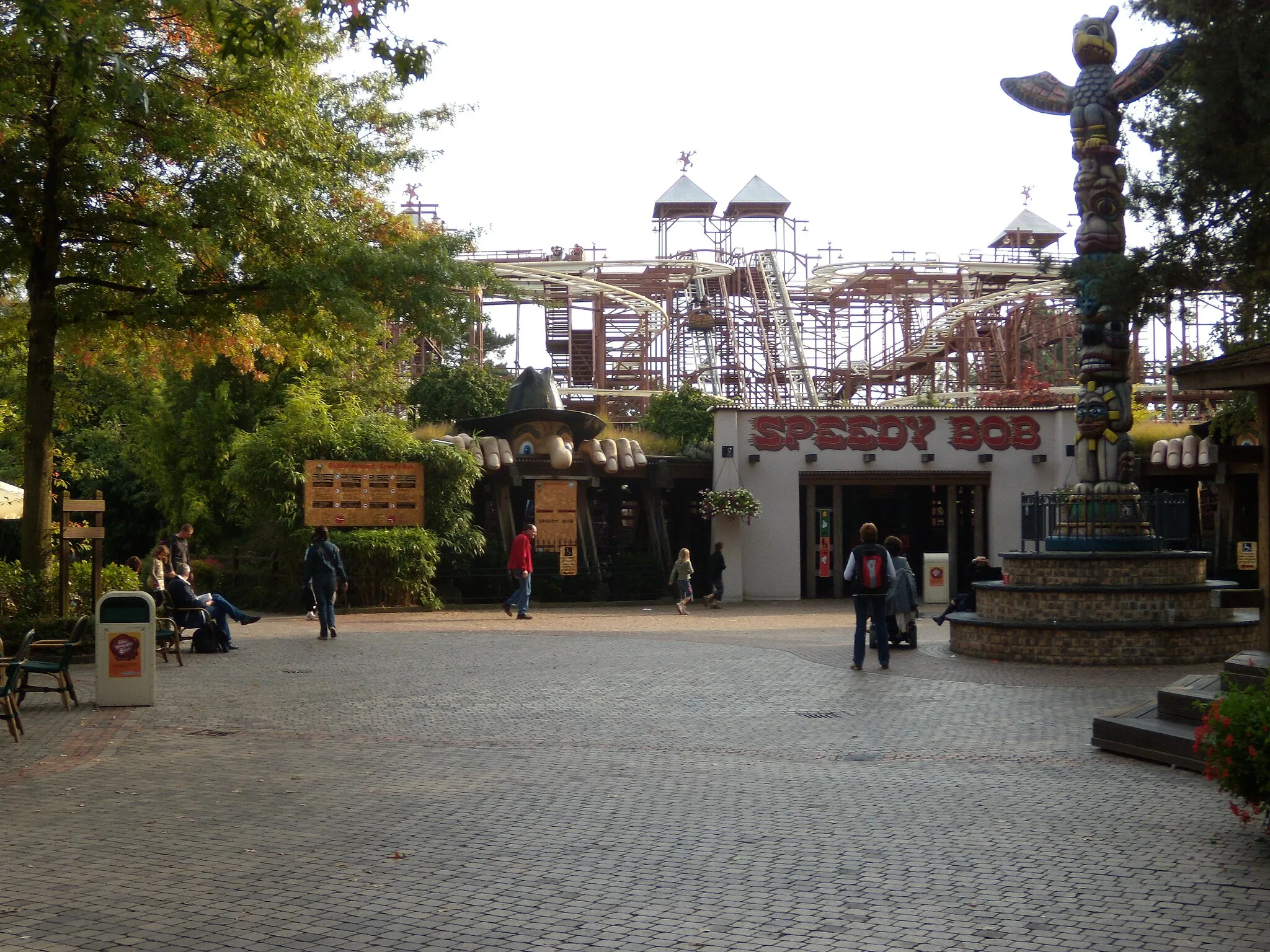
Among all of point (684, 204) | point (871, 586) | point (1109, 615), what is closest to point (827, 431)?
point (1109, 615)

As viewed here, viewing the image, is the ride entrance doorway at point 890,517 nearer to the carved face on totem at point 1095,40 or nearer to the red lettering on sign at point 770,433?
the red lettering on sign at point 770,433

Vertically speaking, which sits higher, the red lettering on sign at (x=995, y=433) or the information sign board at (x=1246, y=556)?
the red lettering on sign at (x=995, y=433)

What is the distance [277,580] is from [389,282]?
9.98 meters

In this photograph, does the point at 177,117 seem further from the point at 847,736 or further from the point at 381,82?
the point at 847,736

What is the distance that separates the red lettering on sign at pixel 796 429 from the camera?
27594mm

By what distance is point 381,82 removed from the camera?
18203mm

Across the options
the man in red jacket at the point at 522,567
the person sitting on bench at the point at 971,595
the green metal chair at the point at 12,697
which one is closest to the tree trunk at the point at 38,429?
the green metal chair at the point at 12,697

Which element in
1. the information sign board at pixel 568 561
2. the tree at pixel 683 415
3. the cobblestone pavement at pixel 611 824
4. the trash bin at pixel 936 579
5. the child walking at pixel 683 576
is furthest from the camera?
the tree at pixel 683 415

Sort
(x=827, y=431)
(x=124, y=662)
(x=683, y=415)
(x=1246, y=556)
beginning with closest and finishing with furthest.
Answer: (x=124, y=662), (x=1246, y=556), (x=827, y=431), (x=683, y=415)

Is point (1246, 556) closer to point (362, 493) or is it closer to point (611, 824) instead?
point (362, 493)

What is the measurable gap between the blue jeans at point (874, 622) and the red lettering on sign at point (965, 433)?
47.7 feet

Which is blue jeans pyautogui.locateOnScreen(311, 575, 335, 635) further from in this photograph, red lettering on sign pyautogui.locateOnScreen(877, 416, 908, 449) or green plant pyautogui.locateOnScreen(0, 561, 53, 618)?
red lettering on sign pyautogui.locateOnScreen(877, 416, 908, 449)

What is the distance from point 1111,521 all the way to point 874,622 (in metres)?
3.94

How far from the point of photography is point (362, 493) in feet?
77.4
